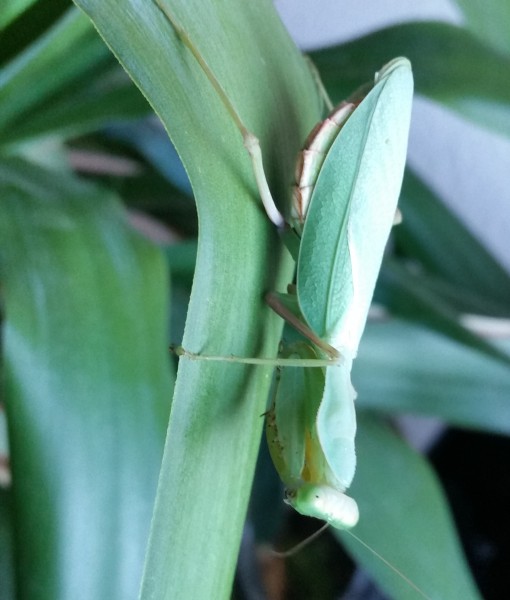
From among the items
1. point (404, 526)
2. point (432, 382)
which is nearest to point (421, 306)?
point (432, 382)

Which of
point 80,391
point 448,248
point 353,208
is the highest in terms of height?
point 448,248

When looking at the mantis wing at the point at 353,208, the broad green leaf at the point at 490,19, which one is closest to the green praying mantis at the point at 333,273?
the mantis wing at the point at 353,208

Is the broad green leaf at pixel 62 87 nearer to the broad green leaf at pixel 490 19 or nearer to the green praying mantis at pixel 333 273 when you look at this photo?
the green praying mantis at pixel 333 273

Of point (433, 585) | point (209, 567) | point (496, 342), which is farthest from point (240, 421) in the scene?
point (496, 342)

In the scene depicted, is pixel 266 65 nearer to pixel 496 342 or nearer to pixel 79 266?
pixel 79 266

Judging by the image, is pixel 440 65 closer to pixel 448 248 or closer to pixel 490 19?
pixel 490 19

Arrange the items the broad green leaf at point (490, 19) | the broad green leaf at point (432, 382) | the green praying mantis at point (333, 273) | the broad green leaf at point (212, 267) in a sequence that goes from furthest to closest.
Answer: the broad green leaf at point (432, 382) → the broad green leaf at point (490, 19) → the green praying mantis at point (333, 273) → the broad green leaf at point (212, 267)
